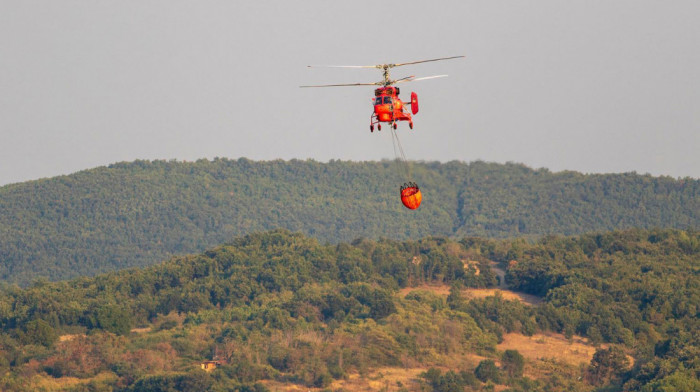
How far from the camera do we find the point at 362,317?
122312 millimetres

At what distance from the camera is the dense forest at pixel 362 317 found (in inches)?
4016

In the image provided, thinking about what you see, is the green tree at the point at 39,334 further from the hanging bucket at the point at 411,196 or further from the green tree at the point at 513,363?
the hanging bucket at the point at 411,196

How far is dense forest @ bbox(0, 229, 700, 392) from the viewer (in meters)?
102

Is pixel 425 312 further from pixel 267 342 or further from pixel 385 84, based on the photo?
pixel 385 84

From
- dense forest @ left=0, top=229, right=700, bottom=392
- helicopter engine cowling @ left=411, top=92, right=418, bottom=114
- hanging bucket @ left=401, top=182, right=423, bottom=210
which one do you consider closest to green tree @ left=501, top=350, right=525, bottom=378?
dense forest @ left=0, top=229, right=700, bottom=392

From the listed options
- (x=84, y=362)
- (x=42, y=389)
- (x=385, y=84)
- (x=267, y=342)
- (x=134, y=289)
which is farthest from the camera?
(x=134, y=289)

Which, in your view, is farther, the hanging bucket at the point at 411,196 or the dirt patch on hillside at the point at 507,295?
the dirt patch on hillside at the point at 507,295

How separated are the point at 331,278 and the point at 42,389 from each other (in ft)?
167

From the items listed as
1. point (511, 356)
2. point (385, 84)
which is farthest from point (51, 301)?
Answer: point (385, 84)

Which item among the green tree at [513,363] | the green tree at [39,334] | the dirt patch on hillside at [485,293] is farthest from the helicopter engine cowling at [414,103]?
the dirt patch on hillside at [485,293]

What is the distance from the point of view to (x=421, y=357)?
10806 cm

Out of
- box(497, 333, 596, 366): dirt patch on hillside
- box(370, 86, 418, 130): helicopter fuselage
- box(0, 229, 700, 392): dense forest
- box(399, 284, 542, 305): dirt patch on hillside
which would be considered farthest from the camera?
box(399, 284, 542, 305): dirt patch on hillside

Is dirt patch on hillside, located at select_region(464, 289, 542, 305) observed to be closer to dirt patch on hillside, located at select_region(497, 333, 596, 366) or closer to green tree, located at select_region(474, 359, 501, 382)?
dirt patch on hillside, located at select_region(497, 333, 596, 366)

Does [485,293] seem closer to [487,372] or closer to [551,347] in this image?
[551,347]
